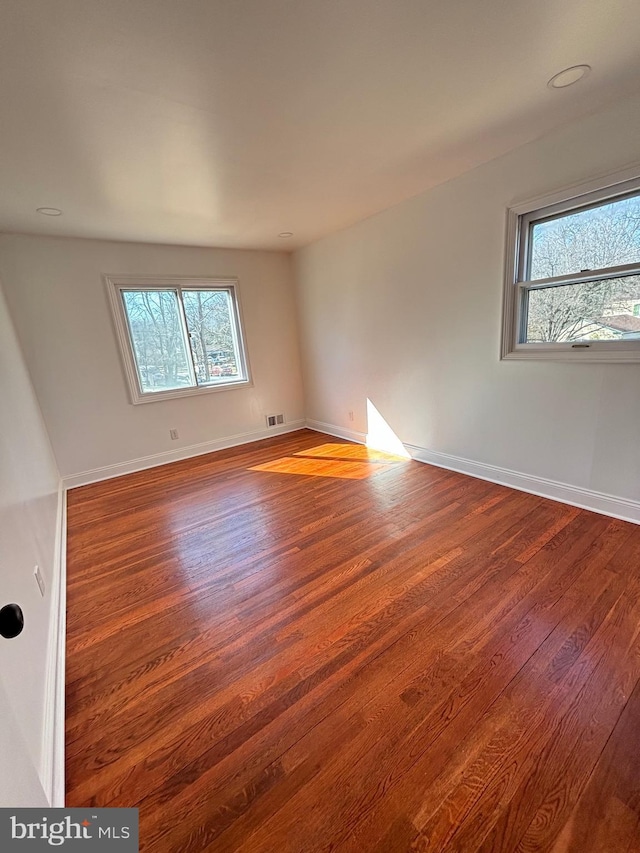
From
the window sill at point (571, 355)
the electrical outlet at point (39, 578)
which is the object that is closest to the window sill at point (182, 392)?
the electrical outlet at point (39, 578)

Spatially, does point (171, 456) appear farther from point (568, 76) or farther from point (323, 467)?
point (568, 76)

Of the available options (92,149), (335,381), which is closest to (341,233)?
(335,381)

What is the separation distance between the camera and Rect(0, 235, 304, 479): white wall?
3227 millimetres

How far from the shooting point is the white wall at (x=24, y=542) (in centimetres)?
106

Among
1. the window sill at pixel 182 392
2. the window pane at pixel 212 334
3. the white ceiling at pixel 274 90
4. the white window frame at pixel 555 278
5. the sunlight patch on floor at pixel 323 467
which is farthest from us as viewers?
the window pane at pixel 212 334

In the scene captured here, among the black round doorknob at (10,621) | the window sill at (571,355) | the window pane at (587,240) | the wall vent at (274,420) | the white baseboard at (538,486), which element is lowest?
the white baseboard at (538,486)

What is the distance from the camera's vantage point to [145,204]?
266 centimetres

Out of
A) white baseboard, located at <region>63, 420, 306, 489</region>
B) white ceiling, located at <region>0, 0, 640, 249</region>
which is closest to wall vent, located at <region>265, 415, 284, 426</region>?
white baseboard, located at <region>63, 420, 306, 489</region>

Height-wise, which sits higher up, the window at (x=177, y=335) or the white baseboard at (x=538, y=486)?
the window at (x=177, y=335)

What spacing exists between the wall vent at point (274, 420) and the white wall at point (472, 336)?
1.16 metres

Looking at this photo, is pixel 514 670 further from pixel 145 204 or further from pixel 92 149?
pixel 145 204

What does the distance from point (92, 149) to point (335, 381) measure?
3.12m

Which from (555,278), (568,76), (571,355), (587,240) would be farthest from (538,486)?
(568,76)

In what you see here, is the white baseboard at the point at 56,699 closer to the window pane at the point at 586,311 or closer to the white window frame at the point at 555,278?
the white window frame at the point at 555,278
